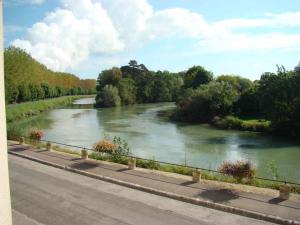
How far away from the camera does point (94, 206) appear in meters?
14.1

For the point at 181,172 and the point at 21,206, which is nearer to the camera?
the point at 21,206

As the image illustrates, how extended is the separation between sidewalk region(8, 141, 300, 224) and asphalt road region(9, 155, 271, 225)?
0.66 meters

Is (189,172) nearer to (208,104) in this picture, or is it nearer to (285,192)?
(285,192)

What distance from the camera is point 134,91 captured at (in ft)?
393

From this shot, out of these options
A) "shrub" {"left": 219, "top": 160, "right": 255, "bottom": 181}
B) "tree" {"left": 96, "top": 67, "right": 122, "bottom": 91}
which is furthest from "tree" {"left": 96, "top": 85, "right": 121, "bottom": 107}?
"shrub" {"left": 219, "top": 160, "right": 255, "bottom": 181}

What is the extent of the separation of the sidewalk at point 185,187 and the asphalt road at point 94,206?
0.66 meters

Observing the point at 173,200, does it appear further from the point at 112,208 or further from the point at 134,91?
the point at 134,91

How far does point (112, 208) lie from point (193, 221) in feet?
10.2

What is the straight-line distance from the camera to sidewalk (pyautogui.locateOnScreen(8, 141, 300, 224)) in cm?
1277

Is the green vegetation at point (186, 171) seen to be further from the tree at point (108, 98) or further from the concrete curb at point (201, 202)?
the tree at point (108, 98)

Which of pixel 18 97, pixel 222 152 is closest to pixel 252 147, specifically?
pixel 222 152

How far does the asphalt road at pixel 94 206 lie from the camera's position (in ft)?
41.2

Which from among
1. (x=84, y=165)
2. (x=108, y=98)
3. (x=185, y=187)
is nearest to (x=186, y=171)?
(x=185, y=187)

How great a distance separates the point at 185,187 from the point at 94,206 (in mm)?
3816
